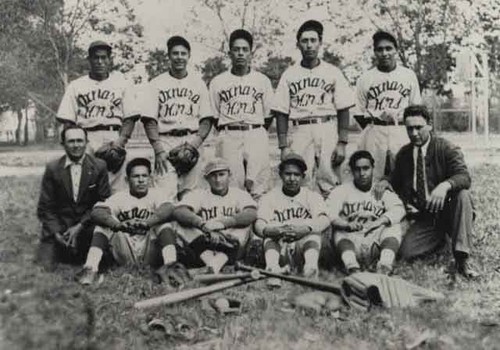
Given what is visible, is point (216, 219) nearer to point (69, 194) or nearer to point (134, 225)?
point (134, 225)

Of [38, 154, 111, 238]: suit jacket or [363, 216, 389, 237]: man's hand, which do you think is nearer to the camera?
[363, 216, 389, 237]: man's hand

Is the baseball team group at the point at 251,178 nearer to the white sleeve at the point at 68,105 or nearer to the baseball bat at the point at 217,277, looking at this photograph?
the white sleeve at the point at 68,105

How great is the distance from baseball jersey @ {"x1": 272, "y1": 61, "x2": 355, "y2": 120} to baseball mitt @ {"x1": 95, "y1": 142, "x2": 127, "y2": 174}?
123 centimetres

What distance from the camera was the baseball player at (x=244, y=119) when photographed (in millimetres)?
4695

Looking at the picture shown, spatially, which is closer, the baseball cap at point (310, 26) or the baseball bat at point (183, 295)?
the baseball bat at point (183, 295)

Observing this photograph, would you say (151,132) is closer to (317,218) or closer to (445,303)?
(317,218)

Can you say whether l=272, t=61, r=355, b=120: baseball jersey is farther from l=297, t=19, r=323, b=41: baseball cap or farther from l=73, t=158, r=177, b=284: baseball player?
l=73, t=158, r=177, b=284: baseball player

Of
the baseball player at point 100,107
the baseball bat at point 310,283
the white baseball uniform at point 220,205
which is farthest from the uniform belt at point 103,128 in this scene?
the baseball bat at point 310,283

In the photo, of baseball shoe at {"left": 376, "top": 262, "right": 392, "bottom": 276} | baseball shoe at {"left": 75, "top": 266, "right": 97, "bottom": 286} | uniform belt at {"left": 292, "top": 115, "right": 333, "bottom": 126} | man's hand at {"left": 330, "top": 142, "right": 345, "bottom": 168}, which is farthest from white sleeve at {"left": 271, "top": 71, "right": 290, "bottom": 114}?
baseball shoe at {"left": 75, "top": 266, "right": 97, "bottom": 286}

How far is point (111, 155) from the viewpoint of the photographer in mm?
4551

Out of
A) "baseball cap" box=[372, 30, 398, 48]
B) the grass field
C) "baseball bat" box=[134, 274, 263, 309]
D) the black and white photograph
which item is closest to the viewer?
the grass field

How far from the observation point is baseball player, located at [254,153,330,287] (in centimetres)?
390

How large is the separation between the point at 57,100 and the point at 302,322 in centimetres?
600

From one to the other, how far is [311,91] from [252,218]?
1.19 meters
